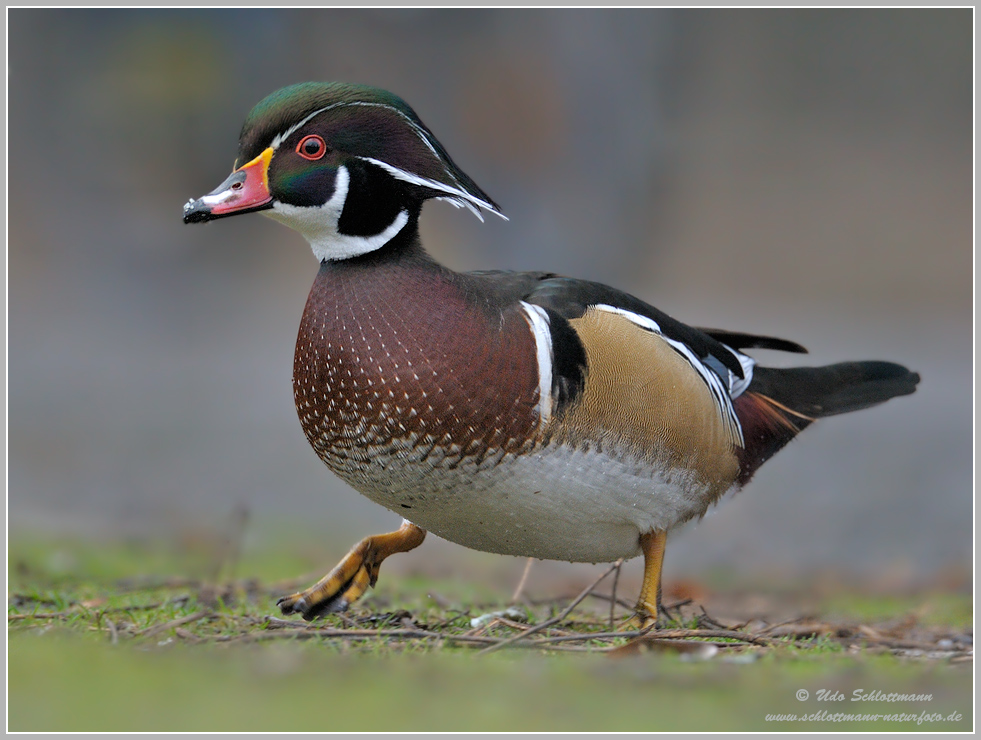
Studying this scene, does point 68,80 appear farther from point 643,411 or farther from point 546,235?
point 643,411

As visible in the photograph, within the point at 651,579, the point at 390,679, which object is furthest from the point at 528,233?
the point at 390,679

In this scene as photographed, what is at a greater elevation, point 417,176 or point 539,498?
point 417,176

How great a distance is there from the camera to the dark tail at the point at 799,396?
3730 millimetres

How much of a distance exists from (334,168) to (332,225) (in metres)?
0.17

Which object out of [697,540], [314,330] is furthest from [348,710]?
[697,540]

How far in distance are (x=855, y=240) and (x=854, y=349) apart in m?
4.23

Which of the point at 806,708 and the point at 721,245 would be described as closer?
the point at 806,708

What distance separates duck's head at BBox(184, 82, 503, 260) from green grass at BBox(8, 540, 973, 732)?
1.17 metres

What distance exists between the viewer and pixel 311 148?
2.97 metres

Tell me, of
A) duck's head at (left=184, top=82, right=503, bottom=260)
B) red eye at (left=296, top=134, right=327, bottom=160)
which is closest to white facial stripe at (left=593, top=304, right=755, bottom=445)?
duck's head at (left=184, top=82, right=503, bottom=260)

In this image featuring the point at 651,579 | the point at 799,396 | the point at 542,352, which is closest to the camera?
the point at 542,352

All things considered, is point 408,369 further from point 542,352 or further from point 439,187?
point 439,187

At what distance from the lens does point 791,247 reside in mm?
13562

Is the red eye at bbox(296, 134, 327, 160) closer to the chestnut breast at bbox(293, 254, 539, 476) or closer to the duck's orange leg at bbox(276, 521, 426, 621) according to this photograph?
the chestnut breast at bbox(293, 254, 539, 476)
